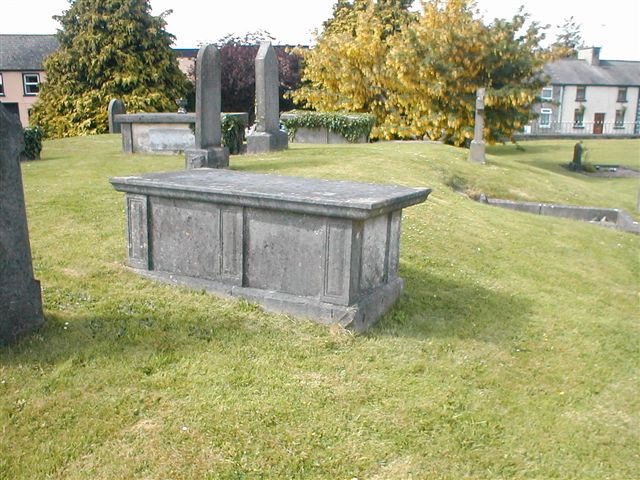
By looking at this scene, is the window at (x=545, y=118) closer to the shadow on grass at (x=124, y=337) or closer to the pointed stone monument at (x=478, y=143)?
the pointed stone monument at (x=478, y=143)

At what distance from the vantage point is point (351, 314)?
4.98 metres

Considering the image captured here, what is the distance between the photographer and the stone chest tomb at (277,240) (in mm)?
4961

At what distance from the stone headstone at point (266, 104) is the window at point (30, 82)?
1343 inches

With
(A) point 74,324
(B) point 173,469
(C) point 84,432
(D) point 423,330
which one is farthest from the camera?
(D) point 423,330

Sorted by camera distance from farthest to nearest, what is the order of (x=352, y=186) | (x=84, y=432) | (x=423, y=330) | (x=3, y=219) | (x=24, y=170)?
(x=24, y=170), (x=352, y=186), (x=423, y=330), (x=3, y=219), (x=84, y=432)

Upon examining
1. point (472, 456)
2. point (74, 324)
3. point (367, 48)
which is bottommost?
point (472, 456)

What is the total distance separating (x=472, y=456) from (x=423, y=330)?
1787 mm

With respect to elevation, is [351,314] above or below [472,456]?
above

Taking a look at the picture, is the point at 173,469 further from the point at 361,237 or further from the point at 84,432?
the point at 361,237

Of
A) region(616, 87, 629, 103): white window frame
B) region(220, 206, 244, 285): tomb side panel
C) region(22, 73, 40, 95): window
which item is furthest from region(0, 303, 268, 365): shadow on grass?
region(616, 87, 629, 103): white window frame

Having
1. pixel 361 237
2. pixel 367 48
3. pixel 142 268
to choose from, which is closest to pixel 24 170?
pixel 142 268

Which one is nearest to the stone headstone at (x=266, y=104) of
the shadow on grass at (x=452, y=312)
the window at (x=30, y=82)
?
the shadow on grass at (x=452, y=312)

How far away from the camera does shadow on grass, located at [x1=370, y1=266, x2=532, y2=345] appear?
17.8 feet

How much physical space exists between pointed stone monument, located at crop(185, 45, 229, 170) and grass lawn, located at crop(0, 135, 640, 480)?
4344 mm
